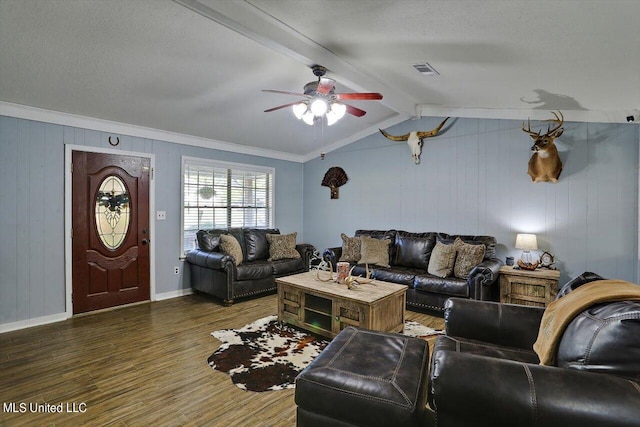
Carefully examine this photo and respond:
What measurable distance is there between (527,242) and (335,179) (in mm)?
3313

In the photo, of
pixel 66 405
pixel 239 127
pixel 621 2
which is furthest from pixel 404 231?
pixel 66 405

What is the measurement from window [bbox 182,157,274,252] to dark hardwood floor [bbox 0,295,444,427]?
1.74 m

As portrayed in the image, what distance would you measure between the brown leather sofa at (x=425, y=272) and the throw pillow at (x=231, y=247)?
134 centimetres

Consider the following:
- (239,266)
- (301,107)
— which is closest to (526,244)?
(301,107)

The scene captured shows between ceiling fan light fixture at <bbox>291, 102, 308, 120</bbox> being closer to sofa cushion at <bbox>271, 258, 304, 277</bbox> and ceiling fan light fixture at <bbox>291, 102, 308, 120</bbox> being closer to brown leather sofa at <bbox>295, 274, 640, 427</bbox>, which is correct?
brown leather sofa at <bbox>295, 274, 640, 427</bbox>

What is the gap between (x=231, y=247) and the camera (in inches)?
189

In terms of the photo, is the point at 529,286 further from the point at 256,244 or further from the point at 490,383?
the point at 256,244

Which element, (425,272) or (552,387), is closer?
(552,387)

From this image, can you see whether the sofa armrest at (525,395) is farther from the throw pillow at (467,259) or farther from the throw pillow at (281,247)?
the throw pillow at (281,247)

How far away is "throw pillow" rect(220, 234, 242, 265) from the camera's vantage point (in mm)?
4750

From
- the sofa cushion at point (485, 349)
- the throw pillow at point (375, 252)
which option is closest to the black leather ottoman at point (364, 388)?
the sofa cushion at point (485, 349)

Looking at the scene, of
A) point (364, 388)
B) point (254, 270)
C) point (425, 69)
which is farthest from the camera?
point (254, 270)

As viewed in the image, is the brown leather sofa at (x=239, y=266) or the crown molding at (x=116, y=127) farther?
the brown leather sofa at (x=239, y=266)

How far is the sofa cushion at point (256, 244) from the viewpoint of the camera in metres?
5.27
